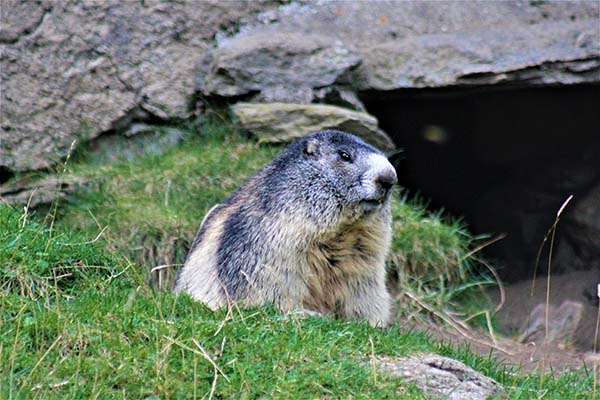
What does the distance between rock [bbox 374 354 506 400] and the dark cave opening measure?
4611 mm

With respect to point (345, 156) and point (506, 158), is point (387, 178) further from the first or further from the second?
point (506, 158)

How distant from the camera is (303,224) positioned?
20.6 feet

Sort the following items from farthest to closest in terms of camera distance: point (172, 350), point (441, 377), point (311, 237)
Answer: point (311, 237)
point (441, 377)
point (172, 350)

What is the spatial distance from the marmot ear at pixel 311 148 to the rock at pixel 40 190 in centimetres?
296

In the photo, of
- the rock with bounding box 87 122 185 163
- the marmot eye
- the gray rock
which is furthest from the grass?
the gray rock

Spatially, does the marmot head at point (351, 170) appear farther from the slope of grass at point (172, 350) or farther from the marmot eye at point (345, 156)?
the slope of grass at point (172, 350)

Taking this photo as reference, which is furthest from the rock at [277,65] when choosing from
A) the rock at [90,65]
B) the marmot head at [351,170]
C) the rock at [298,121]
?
the marmot head at [351,170]

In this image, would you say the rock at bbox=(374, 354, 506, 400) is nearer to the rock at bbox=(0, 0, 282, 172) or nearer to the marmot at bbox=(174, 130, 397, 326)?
the marmot at bbox=(174, 130, 397, 326)

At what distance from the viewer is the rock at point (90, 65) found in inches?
360

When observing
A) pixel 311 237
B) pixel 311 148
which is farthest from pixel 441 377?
pixel 311 148

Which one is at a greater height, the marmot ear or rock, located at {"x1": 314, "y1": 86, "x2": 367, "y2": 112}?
the marmot ear

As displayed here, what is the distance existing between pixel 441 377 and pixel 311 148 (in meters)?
Answer: 1.89

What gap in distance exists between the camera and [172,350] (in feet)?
16.5

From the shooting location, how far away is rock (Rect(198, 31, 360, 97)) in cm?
936
